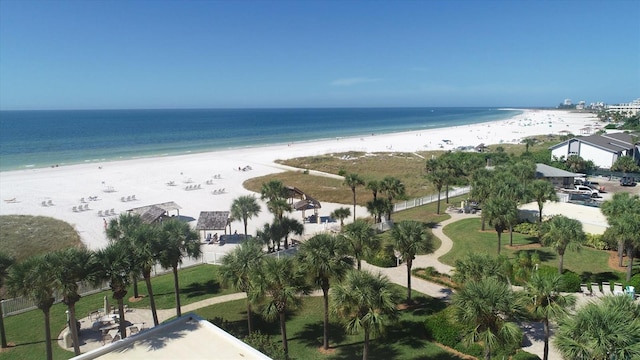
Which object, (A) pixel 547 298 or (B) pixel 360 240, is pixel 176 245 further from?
(A) pixel 547 298

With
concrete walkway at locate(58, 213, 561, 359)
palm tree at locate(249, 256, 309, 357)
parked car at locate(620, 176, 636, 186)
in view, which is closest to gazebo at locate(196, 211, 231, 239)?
concrete walkway at locate(58, 213, 561, 359)

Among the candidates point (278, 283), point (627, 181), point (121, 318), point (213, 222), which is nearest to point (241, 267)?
point (278, 283)

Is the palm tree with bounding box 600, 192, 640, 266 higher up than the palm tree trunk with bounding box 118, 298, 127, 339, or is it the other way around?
the palm tree with bounding box 600, 192, 640, 266

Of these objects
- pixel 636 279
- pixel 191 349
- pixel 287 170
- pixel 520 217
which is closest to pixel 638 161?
pixel 520 217

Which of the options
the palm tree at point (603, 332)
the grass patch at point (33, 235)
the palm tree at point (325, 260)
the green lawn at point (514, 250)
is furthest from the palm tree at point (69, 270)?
the green lawn at point (514, 250)

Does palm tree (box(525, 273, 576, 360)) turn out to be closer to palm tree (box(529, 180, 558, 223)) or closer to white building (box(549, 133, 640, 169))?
palm tree (box(529, 180, 558, 223))

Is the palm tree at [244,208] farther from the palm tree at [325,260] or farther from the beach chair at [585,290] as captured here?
the beach chair at [585,290]
